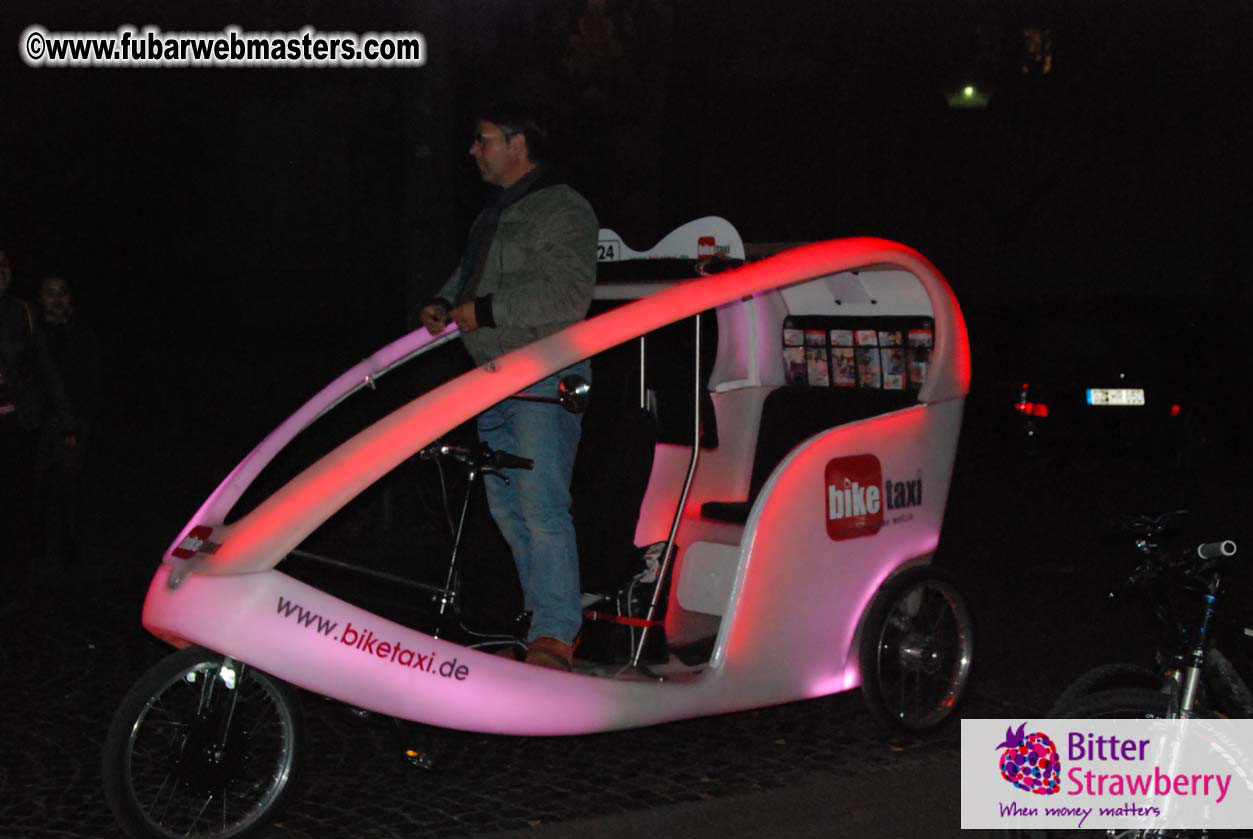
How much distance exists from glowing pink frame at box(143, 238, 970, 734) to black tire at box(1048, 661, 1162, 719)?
1.40 m

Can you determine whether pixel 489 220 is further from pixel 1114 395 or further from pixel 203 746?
pixel 1114 395

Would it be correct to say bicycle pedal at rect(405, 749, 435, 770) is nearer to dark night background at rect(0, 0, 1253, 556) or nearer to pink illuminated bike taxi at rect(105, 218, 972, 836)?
pink illuminated bike taxi at rect(105, 218, 972, 836)

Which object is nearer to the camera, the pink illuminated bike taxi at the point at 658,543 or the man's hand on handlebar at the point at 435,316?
the pink illuminated bike taxi at the point at 658,543

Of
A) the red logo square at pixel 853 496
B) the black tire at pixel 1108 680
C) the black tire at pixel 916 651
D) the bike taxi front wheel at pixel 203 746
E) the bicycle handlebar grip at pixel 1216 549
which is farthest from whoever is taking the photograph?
the black tire at pixel 916 651

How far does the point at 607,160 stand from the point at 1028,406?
152 inches

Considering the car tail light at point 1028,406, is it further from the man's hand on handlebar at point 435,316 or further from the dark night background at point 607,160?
the man's hand on handlebar at point 435,316

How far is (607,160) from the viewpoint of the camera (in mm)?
12430

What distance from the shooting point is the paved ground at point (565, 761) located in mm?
4660

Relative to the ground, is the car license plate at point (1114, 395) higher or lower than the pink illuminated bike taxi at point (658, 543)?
higher

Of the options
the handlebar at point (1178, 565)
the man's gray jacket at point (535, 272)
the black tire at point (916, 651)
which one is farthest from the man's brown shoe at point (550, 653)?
the handlebar at point (1178, 565)

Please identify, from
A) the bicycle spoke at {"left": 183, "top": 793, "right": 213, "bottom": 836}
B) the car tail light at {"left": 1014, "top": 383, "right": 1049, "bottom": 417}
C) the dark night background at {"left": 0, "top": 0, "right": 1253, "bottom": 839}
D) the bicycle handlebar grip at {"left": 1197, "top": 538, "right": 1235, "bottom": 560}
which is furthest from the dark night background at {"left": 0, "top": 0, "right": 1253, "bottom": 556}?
the bicycle handlebar grip at {"left": 1197, "top": 538, "right": 1235, "bottom": 560}

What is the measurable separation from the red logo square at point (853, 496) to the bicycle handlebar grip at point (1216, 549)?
5.69 ft

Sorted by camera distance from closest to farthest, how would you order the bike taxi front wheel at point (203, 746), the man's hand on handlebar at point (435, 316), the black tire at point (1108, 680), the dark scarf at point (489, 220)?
the black tire at point (1108, 680), the bike taxi front wheel at point (203, 746), the man's hand on handlebar at point (435, 316), the dark scarf at point (489, 220)

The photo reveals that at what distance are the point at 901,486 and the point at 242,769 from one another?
8.22ft
